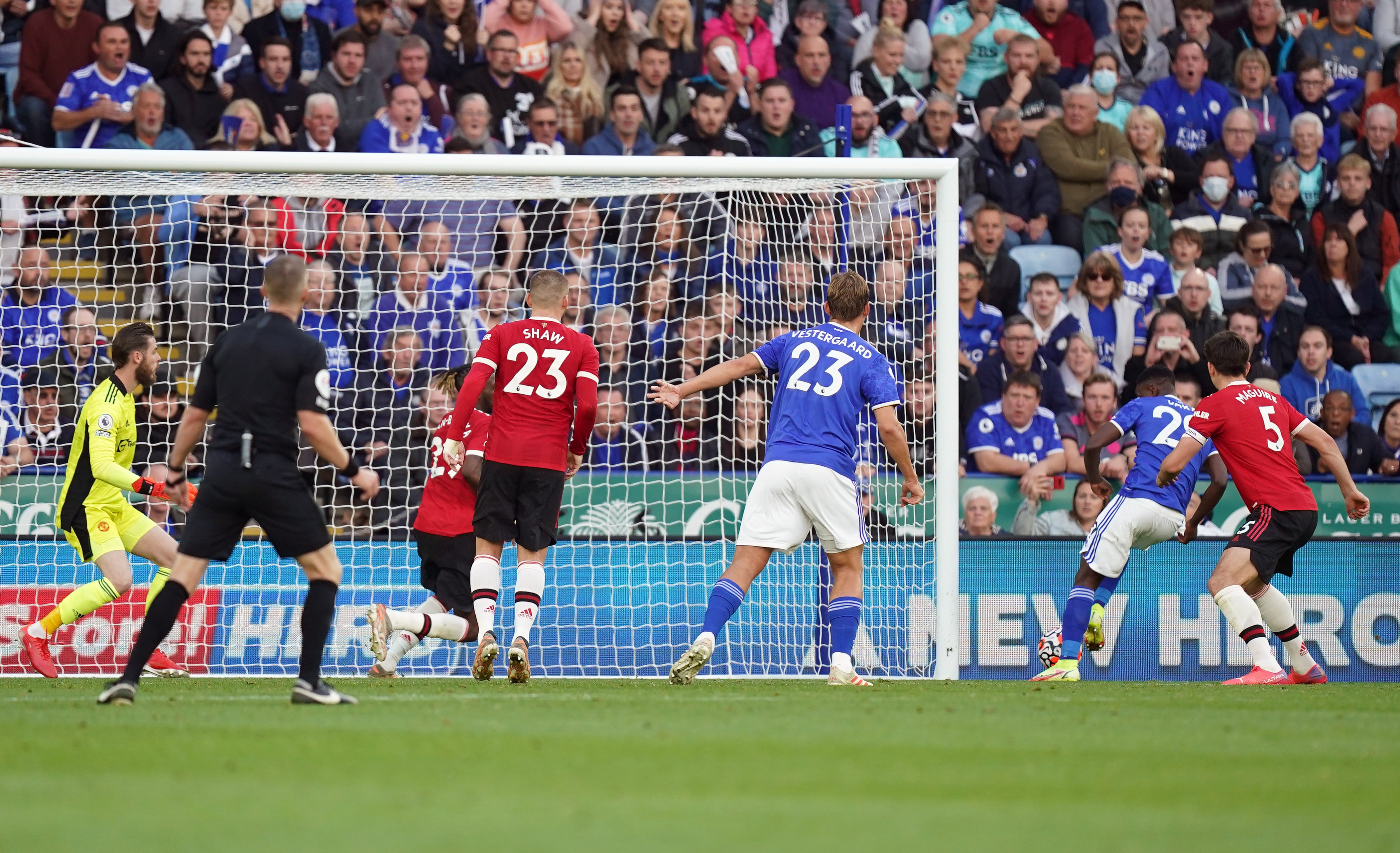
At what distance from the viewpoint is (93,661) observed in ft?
35.5

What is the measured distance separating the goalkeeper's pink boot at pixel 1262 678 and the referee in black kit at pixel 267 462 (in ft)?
20.0

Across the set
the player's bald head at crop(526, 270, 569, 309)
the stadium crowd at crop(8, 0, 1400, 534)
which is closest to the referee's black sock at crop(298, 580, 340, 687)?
the player's bald head at crop(526, 270, 569, 309)

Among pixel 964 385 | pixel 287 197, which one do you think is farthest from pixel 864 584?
pixel 287 197

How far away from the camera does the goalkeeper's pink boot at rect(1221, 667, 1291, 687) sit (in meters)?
9.98

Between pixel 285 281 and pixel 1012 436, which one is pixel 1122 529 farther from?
pixel 285 281

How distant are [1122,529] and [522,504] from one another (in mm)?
3937

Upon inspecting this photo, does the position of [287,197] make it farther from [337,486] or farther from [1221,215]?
[1221,215]

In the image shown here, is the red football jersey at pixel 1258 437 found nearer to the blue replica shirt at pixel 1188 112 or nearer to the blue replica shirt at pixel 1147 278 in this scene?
the blue replica shirt at pixel 1147 278

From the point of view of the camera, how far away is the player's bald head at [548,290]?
28.2 ft

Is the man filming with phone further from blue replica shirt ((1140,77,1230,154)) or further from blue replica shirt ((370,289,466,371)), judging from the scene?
blue replica shirt ((370,289,466,371))

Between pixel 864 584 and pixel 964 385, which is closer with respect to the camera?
pixel 864 584

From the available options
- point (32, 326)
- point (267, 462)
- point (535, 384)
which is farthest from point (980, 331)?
point (267, 462)

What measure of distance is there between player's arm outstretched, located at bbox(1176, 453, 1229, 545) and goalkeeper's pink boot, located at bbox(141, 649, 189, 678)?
6.42 meters

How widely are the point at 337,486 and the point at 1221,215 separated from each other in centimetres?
861
